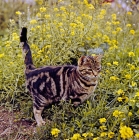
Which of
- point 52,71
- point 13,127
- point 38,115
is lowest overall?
point 13,127

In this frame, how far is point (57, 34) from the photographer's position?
4664mm

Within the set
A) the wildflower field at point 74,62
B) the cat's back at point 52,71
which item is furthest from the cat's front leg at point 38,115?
the cat's back at point 52,71

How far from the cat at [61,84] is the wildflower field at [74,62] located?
0.32 ft

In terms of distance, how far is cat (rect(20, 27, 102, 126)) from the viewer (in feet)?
11.9

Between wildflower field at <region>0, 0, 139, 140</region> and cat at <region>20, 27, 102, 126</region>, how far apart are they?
0.10 metres

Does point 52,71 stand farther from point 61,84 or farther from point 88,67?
point 88,67

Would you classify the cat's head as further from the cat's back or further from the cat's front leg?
the cat's front leg

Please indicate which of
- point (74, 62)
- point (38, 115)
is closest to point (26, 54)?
point (38, 115)

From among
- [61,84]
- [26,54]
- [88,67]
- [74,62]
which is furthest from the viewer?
[74,62]

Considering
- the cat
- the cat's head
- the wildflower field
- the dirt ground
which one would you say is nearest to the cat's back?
the cat

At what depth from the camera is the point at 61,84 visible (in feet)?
12.1

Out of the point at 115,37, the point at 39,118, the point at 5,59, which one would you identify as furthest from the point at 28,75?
the point at 115,37

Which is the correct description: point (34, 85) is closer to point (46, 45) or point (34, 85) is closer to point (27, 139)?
point (27, 139)

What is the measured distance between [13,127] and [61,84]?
0.60 metres
